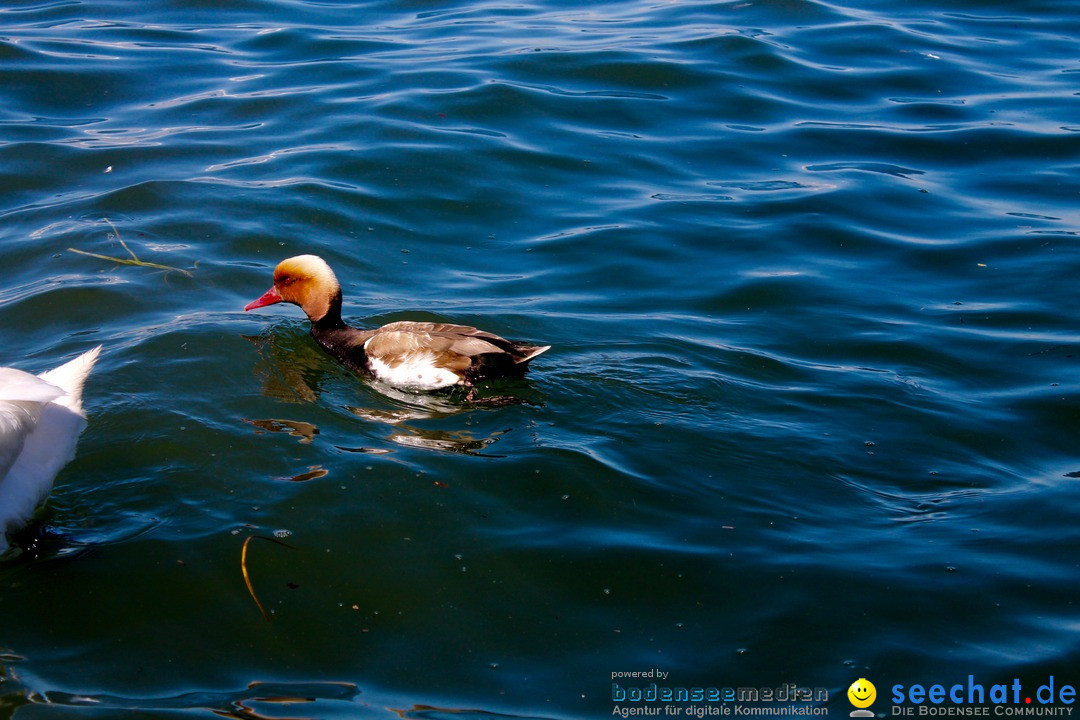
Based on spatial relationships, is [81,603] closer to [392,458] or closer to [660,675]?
[392,458]

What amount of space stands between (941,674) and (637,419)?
2.46 meters

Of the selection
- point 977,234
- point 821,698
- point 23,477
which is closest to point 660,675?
point 821,698

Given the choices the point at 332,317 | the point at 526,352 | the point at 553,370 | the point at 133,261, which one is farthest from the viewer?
the point at 133,261

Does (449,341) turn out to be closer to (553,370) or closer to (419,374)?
(419,374)

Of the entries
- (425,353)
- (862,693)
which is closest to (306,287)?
(425,353)

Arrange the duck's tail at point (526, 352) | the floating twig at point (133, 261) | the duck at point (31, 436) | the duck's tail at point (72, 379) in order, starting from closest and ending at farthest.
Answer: the duck at point (31, 436)
the duck's tail at point (72, 379)
the duck's tail at point (526, 352)
the floating twig at point (133, 261)

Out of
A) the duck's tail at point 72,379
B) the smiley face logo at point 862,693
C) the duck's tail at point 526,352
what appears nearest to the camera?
the smiley face logo at point 862,693

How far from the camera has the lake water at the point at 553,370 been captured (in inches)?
186

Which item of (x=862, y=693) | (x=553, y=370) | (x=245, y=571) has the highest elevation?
(x=553, y=370)

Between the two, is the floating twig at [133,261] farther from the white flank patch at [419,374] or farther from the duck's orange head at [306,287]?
the white flank patch at [419,374]

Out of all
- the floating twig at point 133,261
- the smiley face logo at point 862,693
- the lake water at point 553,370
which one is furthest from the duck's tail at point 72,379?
the smiley face logo at point 862,693

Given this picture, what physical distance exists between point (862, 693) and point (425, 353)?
3.44 metres

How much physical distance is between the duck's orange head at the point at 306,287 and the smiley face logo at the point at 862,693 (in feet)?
14.4

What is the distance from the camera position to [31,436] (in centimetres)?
536
